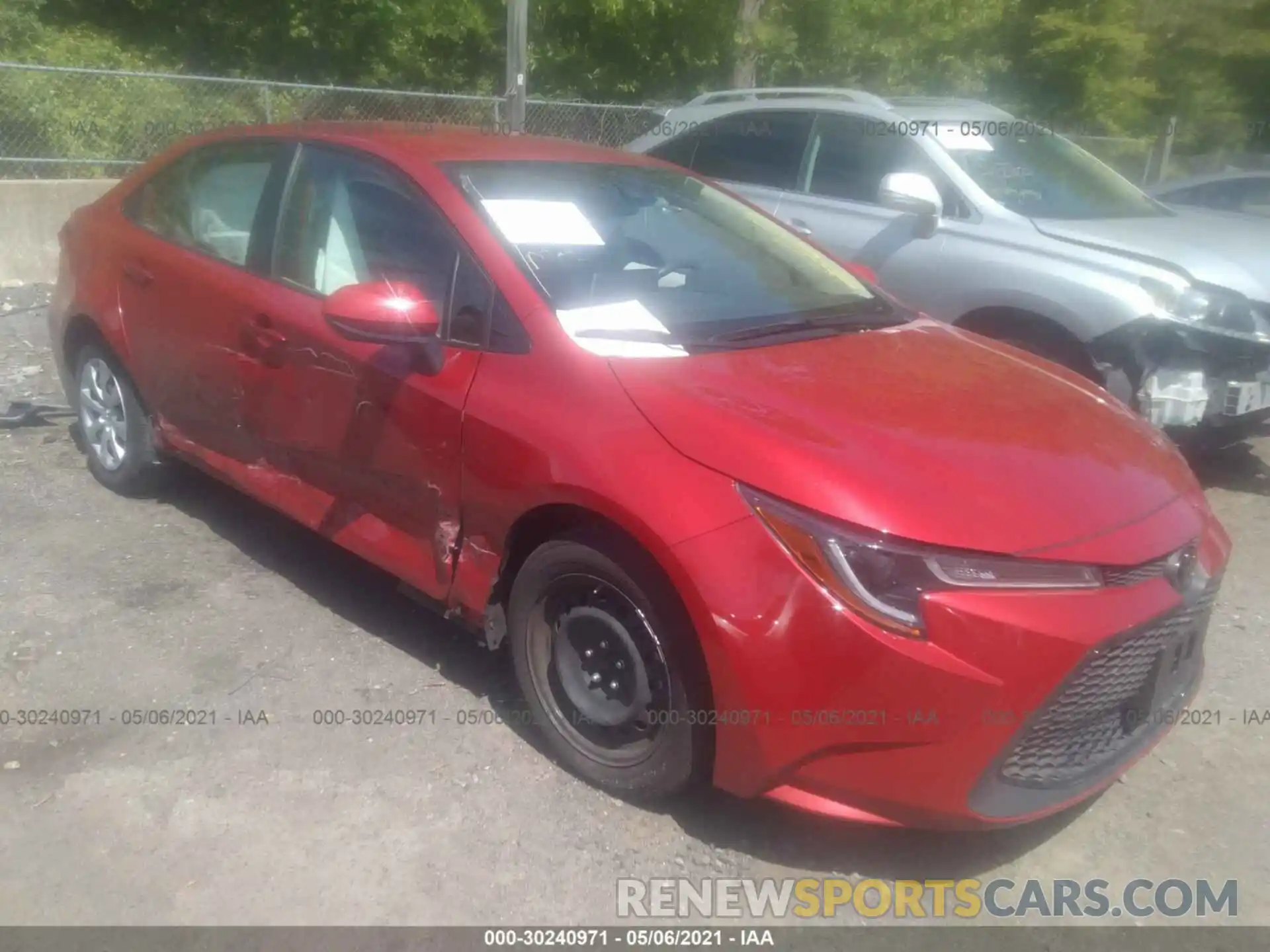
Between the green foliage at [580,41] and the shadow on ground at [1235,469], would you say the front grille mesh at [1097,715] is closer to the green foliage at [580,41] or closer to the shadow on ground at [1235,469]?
the shadow on ground at [1235,469]

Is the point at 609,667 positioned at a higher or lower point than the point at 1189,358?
lower

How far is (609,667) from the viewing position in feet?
10.1

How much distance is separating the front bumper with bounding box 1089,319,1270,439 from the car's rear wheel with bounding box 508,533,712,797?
122 inches

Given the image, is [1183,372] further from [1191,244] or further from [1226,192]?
[1226,192]

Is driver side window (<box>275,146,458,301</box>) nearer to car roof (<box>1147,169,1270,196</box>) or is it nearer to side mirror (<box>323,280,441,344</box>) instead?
side mirror (<box>323,280,441,344</box>)

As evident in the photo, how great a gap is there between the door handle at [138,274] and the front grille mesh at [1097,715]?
3583 mm

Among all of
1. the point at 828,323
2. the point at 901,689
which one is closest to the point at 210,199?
the point at 828,323

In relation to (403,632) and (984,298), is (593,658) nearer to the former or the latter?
(403,632)

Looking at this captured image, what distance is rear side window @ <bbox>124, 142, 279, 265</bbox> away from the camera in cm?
419

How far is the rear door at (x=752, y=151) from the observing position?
671 cm

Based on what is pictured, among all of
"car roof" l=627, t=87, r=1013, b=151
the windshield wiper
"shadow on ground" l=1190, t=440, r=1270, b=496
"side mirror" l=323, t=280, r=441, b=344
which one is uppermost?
"car roof" l=627, t=87, r=1013, b=151

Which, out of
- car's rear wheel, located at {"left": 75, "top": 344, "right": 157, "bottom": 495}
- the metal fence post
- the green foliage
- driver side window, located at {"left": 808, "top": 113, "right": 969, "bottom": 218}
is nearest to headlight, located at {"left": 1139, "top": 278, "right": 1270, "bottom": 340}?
driver side window, located at {"left": 808, "top": 113, "right": 969, "bottom": 218}

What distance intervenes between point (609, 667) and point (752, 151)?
462 centimetres

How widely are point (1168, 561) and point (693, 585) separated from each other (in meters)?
1.15
